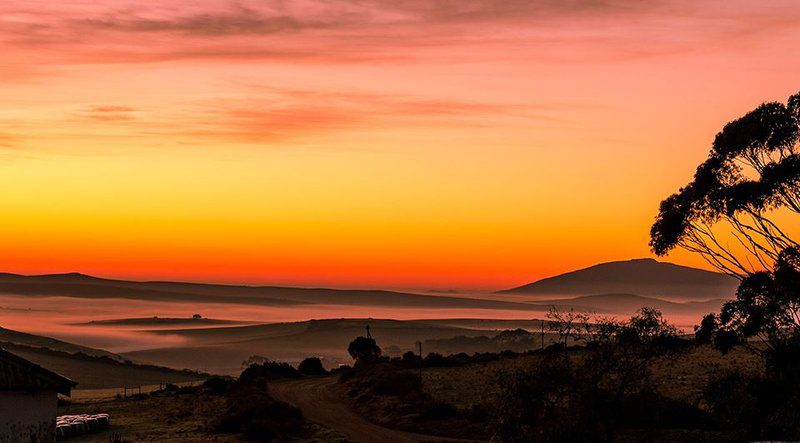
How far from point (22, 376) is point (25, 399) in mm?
994

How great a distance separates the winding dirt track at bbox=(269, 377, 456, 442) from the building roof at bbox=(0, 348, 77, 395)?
1551 cm

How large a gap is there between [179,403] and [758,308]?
41.4m

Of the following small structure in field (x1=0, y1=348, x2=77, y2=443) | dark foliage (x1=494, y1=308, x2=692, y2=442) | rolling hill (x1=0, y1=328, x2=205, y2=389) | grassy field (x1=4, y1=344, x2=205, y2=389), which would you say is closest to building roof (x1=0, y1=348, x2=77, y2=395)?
small structure in field (x1=0, y1=348, x2=77, y2=443)

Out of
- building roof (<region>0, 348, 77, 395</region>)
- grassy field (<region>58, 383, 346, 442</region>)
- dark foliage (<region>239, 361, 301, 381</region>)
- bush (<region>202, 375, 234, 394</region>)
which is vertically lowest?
grassy field (<region>58, 383, 346, 442</region>)

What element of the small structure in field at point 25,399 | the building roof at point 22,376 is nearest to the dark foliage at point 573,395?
the building roof at point 22,376

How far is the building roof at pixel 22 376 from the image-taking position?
40.5m

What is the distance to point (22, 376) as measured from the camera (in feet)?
134

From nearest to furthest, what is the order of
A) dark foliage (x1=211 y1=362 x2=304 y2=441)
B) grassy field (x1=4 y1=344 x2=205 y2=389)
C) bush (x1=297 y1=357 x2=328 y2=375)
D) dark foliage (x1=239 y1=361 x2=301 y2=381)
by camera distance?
1. dark foliage (x1=211 y1=362 x2=304 y2=441)
2. dark foliage (x1=239 y1=361 x2=301 y2=381)
3. bush (x1=297 y1=357 x2=328 y2=375)
4. grassy field (x1=4 y1=344 x2=205 y2=389)

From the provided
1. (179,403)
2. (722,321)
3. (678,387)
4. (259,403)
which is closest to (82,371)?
(179,403)

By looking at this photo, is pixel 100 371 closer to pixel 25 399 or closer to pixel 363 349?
pixel 363 349

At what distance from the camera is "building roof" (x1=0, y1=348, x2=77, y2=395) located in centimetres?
4047

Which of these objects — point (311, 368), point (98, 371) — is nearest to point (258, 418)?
point (311, 368)

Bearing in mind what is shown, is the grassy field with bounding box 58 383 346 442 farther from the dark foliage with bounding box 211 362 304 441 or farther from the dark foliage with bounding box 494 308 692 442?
the dark foliage with bounding box 494 308 692 442

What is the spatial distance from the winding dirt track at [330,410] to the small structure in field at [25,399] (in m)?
15.2
